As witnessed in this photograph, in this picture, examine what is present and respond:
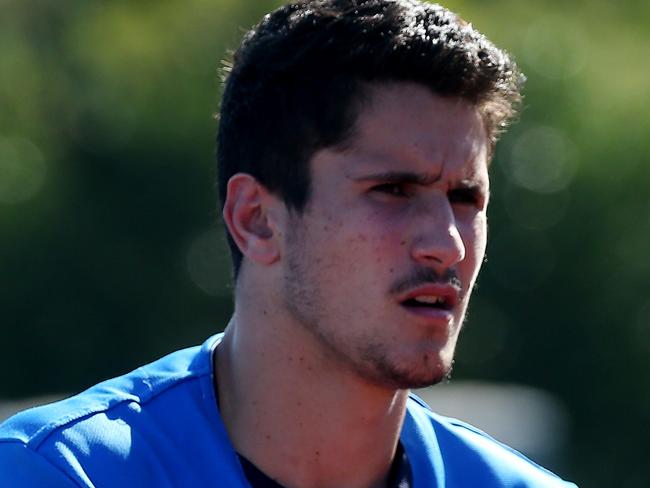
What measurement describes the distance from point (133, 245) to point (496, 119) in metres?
6.92

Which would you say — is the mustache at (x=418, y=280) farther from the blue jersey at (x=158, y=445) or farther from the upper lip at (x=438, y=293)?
the blue jersey at (x=158, y=445)

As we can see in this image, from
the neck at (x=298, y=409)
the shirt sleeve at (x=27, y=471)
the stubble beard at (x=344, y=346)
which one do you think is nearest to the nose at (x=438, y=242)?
the stubble beard at (x=344, y=346)

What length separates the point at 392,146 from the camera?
3279mm

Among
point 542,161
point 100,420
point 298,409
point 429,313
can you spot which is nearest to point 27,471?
point 100,420

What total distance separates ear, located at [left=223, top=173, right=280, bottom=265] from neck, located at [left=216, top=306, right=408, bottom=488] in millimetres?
138

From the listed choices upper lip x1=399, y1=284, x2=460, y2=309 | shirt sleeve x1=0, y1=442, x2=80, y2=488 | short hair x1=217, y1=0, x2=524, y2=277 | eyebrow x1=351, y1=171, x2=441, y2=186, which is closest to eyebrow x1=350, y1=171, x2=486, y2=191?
eyebrow x1=351, y1=171, x2=441, y2=186

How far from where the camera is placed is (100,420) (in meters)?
3.21

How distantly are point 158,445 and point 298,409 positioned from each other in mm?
332

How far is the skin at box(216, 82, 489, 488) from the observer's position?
10.6 ft

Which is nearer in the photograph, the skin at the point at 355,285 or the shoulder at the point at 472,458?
the skin at the point at 355,285

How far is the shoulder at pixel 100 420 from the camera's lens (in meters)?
3.09

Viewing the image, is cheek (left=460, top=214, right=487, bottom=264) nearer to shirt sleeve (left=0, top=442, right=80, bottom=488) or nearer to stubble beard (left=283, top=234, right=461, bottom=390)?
stubble beard (left=283, top=234, right=461, bottom=390)

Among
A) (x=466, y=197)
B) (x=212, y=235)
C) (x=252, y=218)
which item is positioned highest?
(x=466, y=197)

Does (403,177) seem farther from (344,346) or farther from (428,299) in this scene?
(344,346)
